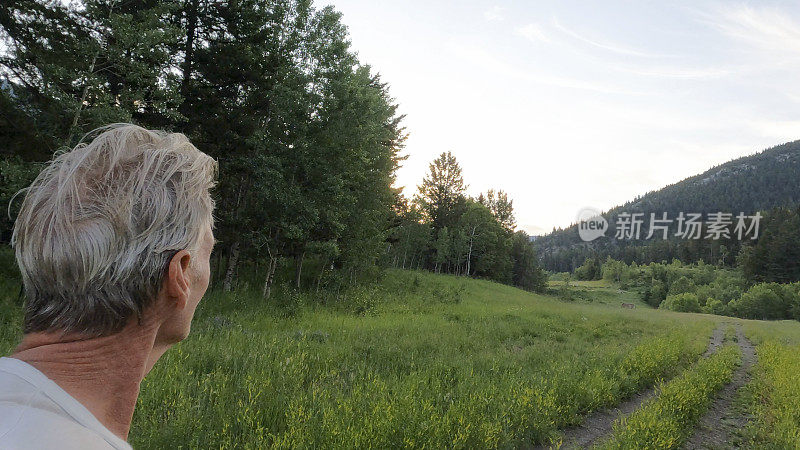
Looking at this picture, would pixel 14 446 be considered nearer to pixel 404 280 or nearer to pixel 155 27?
pixel 155 27

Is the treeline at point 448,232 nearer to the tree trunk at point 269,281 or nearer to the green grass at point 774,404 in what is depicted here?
the tree trunk at point 269,281

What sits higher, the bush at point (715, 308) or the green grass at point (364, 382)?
the green grass at point (364, 382)

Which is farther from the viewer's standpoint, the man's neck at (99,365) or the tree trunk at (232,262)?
the tree trunk at (232,262)

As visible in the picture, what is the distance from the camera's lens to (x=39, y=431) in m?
0.77

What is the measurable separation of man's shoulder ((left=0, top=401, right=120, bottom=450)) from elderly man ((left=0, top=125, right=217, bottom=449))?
146 mm

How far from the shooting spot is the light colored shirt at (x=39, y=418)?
0.75m

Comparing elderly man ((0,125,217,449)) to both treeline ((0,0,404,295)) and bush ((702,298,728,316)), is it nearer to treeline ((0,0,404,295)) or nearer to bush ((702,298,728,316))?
treeline ((0,0,404,295))

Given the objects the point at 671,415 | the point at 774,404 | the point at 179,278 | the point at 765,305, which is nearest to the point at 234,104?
the point at 179,278

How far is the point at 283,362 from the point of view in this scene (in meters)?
6.71

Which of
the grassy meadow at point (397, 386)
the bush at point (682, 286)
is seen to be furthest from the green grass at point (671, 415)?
the bush at point (682, 286)

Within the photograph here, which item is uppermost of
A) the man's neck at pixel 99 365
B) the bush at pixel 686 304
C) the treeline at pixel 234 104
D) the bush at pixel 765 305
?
the treeline at pixel 234 104

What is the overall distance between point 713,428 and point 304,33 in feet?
55.9

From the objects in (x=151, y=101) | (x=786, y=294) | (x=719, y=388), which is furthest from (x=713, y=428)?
(x=786, y=294)

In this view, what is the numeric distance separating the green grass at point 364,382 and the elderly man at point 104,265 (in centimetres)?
333
